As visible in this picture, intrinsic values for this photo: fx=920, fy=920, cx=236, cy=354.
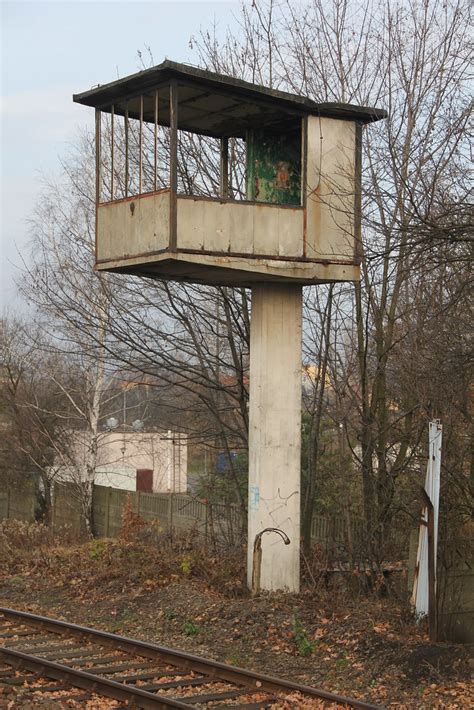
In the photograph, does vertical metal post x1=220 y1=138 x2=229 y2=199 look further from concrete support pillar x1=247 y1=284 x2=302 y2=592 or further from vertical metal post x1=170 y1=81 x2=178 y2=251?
vertical metal post x1=170 y1=81 x2=178 y2=251

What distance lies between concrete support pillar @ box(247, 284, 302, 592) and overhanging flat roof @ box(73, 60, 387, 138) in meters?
2.48

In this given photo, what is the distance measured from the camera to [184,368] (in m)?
16.8

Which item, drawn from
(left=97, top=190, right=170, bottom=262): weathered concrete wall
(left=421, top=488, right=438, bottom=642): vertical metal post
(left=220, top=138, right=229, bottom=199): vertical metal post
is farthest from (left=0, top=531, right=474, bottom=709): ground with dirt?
(left=220, top=138, right=229, bottom=199): vertical metal post

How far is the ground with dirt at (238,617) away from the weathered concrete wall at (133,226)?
473cm

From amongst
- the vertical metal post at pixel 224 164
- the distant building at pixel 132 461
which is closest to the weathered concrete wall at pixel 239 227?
the vertical metal post at pixel 224 164

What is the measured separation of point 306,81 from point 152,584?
8667 millimetres

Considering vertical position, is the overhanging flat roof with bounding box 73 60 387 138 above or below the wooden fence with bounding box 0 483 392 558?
above

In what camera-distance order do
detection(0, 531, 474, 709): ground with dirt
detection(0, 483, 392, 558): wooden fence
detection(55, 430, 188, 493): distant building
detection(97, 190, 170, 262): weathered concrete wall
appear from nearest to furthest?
detection(0, 531, 474, 709): ground with dirt < detection(97, 190, 170, 262): weathered concrete wall < detection(0, 483, 392, 558): wooden fence < detection(55, 430, 188, 493): distant building

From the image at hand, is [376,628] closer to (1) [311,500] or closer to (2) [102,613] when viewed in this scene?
(2) [102,613]

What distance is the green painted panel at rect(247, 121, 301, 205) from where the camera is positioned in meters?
13.5

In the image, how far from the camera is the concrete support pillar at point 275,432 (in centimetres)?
1280

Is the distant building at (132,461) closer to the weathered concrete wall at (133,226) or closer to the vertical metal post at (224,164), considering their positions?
the vertical metal post at (224,164)

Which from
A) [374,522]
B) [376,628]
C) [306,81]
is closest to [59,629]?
[376,628]

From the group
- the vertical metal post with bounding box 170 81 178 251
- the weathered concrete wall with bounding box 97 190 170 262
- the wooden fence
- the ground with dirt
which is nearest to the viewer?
the ground with dirt
